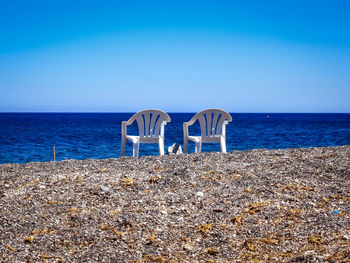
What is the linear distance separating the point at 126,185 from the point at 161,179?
1.44 feet

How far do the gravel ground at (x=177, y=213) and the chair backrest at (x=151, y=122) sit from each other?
101 inches

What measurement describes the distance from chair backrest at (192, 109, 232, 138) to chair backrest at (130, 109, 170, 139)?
791mm

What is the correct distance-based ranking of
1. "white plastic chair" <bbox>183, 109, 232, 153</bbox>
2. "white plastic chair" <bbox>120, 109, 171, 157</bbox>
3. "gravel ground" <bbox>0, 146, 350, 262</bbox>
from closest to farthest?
1. "gravel ground" <bbox>0, 146, 350, 262</bbox>
2. "white plastic chair" <bbox>120, 109, 171, 157</bbox>
3. "white plastic chair" <bbox>183, 109, 232, 153</bbox>

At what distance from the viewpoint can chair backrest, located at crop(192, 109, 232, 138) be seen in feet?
23.3

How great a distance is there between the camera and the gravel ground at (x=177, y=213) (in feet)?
8.18

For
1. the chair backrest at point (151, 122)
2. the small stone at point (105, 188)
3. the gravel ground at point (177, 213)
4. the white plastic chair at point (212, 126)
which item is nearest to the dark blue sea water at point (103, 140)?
the chair backrest at point (151, 122)

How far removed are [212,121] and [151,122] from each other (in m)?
1.35

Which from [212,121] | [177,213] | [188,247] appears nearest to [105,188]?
[177,213]

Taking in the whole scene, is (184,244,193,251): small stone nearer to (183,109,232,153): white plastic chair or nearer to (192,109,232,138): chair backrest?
(183,109,232,153): white plastic chair

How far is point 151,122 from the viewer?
704 centimetres

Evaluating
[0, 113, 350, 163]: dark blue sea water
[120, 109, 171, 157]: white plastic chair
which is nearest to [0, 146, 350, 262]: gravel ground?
[120, 109, 171, 157]: white plastic chair

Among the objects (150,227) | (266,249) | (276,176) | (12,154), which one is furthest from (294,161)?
(12,154)

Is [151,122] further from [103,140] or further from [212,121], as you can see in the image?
[103,140]

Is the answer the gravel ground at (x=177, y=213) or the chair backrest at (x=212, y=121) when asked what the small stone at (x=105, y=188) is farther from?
the chair backrest at (x=212, y=121)
